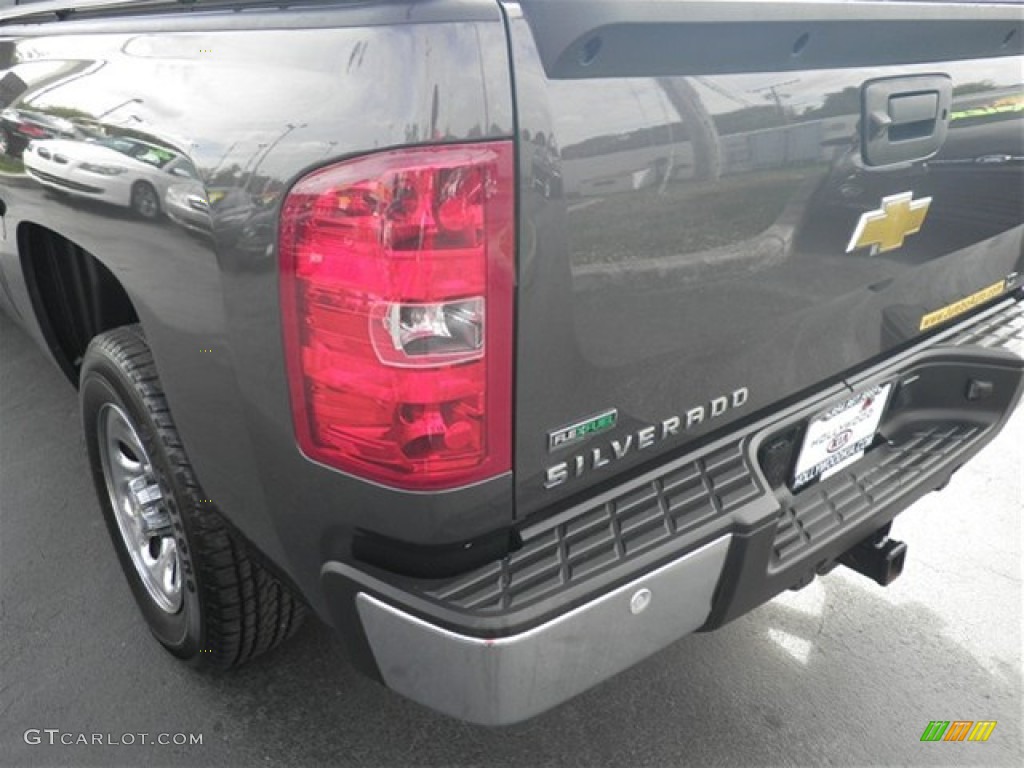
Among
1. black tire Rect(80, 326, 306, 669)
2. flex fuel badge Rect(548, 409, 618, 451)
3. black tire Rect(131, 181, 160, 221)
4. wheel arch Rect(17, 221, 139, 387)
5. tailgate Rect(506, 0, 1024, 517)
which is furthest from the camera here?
wheel arch Rect(17, 221, 139, 387)

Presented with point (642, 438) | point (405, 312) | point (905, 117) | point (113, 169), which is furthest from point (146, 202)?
point (905, 117)

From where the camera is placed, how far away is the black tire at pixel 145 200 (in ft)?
5.06

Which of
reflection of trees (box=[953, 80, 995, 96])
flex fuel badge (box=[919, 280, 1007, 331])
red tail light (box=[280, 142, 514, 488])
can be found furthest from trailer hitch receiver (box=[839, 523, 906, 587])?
red tail light (box=[280, 142, 514, 488])

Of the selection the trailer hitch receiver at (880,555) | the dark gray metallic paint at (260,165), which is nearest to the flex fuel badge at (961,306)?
the trailer hitch receiver at (880,555)

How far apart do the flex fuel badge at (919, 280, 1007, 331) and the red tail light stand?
1.35m

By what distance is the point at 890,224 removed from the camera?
69.4 inches

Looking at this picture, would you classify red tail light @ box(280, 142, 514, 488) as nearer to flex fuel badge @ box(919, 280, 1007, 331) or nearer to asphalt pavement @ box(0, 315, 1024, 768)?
asphalt pavement @ box(0, 315, 1024, 768)

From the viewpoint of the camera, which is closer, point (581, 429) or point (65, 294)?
point (581, 429)

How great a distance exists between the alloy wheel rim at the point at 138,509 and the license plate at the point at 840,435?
1590mm

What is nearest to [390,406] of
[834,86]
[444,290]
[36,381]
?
[444,290]

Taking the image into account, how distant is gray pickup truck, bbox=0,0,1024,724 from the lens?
121cm

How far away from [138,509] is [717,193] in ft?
5.91

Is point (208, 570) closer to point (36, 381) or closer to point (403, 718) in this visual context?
point (403, 718)

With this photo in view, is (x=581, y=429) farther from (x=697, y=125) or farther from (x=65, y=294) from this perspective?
(x=65, y=294)
